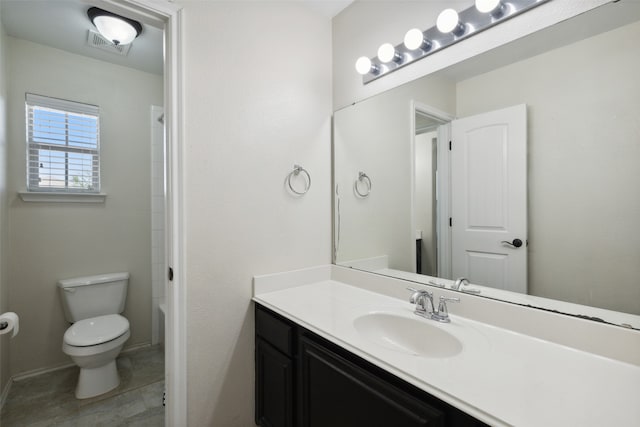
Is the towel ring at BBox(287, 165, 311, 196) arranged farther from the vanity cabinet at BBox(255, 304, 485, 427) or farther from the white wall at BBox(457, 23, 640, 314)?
the white wall at BBox(457, 23, 640, 314)

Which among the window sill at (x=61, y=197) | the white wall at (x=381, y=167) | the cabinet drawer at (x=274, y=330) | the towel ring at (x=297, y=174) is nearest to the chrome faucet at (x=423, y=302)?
the white wall at (x=381, y=167)

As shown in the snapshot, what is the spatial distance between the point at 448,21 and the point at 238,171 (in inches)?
43.7

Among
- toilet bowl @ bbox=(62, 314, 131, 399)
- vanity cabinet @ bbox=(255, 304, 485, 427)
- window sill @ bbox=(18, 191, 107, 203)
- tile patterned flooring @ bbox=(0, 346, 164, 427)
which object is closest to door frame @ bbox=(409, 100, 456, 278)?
vanity cabinet @ bbox=(255, 304, 485, 427)

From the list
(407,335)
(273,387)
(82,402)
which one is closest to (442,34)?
(407,335)

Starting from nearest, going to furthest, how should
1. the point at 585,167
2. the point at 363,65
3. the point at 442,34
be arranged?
the point at 585,167
the point at 442,34
the point at 363,65

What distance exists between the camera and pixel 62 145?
7.29 feet

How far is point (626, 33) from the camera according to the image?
853mm

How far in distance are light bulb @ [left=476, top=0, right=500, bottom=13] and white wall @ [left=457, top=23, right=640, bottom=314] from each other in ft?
0.77

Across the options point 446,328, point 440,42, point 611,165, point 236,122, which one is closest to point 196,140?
point 236,122

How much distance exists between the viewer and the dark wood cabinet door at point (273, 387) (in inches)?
48.4

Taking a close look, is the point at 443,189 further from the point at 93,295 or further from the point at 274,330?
the point at 93,295

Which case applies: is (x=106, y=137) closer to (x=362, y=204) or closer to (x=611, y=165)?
(x=362, y=204)

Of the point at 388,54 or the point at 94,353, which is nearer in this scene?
the point at 388,54

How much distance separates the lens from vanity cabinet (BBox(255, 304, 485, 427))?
757 mm
